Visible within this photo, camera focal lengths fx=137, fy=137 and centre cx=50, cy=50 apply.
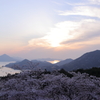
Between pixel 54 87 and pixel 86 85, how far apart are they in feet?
4.34

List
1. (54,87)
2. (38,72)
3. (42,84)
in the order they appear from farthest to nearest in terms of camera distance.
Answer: (38,72), (42,84), (54,87)

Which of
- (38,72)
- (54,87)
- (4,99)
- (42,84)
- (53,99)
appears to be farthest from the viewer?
(38,72)

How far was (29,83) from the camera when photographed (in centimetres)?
630

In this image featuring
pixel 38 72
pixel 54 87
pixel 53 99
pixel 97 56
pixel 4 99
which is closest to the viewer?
pixel 53 99

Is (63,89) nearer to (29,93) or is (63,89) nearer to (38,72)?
(29,93)

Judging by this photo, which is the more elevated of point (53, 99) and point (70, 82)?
point (70, 82)

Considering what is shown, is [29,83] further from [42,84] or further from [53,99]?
[53,99]

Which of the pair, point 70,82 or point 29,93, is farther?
point 70,82

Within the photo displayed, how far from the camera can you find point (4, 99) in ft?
15.4

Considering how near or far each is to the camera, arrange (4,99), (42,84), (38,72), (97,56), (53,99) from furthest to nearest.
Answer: (97,56), (38,72), (42,84), (4,99), (53,99)

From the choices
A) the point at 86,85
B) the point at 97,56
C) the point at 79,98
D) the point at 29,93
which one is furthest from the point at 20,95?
the point at 97,56

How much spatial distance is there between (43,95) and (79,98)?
1243 mm

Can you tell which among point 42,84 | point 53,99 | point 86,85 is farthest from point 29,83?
point 86,85

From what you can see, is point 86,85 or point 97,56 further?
point 97,56
